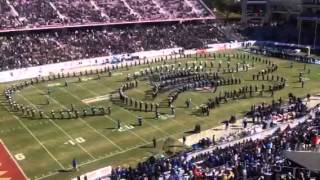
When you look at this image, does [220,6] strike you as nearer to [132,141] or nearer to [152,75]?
[152,75]

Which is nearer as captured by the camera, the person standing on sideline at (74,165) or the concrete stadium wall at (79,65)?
the person standing on sideline at (74,165)

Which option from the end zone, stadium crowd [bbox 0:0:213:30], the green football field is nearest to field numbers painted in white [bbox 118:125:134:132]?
the green football field

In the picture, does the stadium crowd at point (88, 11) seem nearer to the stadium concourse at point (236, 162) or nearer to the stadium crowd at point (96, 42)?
the stadium crowd at point (96, 42)

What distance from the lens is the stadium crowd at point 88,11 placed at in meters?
70.2

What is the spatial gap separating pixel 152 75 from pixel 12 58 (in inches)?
772

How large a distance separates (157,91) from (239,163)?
22.6m

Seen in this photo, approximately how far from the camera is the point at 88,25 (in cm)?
7288

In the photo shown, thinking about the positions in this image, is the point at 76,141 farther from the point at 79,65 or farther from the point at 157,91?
the point at 79,65

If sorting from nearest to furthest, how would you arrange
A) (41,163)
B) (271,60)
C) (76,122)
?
(41,163) < (76,122) < (271,60)

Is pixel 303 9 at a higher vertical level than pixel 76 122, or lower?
higher

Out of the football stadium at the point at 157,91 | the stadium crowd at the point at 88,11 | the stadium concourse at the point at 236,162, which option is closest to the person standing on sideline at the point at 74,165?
the football stadium at the point at 157,91

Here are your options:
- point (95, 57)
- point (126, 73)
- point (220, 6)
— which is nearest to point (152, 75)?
point (126, 73)

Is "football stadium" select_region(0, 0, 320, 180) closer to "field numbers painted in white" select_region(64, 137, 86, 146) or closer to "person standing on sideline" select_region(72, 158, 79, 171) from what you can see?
"person standing on sideline" select_region(72, 158, 79, 171)

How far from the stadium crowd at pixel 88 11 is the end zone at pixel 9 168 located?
3851 centimetres
